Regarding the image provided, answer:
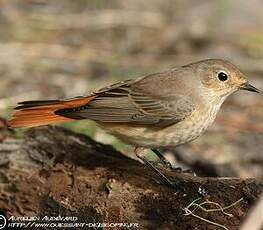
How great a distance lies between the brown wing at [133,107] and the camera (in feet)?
15.9

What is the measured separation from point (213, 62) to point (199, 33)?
445cm

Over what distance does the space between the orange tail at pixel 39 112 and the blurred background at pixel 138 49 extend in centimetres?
154

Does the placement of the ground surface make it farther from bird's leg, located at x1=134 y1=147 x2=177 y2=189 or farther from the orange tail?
the orange tail

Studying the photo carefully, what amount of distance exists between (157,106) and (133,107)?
17 centimetres

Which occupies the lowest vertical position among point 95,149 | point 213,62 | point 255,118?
point 255,118

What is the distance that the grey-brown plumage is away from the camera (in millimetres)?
4809

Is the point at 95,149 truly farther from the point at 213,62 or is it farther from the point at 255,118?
the point at 255,118

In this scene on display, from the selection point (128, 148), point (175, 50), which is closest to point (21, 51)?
point (175, 50)

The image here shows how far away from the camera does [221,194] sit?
4.29m

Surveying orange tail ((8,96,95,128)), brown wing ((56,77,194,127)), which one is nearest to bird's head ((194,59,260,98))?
brown wing ((56,77,194,127))

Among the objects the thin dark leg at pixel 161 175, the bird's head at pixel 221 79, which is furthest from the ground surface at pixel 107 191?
the bird's head at pixel 221 79

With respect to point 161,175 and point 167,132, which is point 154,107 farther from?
point 161,175

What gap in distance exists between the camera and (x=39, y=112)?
190 inches

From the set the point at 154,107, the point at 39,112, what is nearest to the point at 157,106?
the point at 154,107
